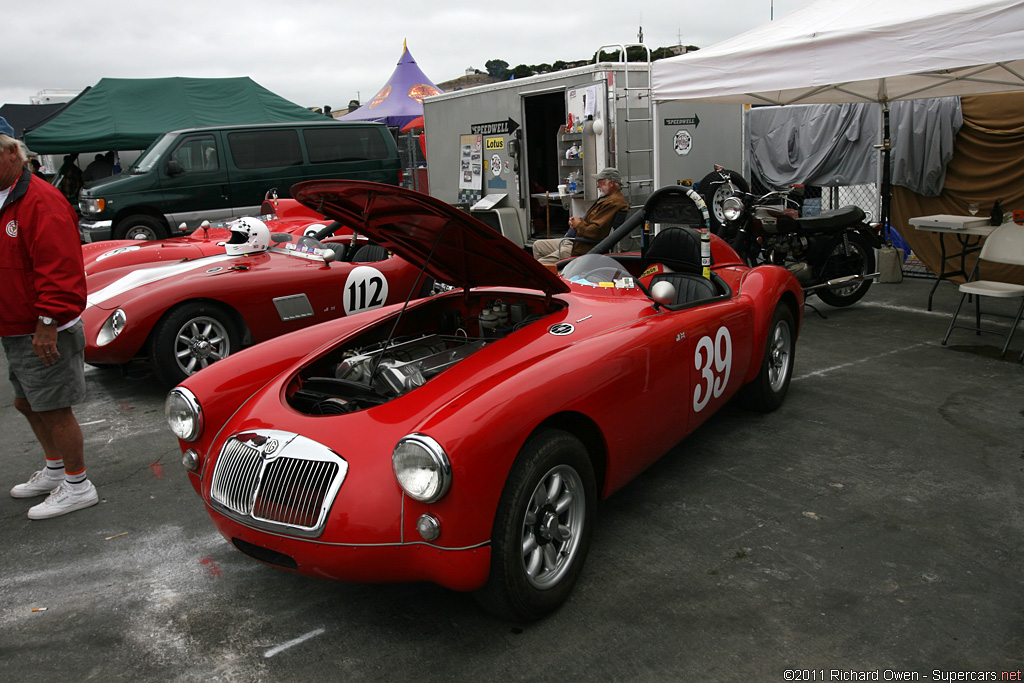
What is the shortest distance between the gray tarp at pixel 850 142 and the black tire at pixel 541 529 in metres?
8.73

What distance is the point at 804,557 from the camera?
10.3 ft

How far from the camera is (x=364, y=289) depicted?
6.63 metres

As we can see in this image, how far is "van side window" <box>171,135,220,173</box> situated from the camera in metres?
12.6

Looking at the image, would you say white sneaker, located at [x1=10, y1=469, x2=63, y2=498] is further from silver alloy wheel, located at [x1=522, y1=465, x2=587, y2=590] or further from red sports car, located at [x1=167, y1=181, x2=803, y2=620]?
silver alloy wheel, located at [x1=522, y1=465, x2=587, y2=590]

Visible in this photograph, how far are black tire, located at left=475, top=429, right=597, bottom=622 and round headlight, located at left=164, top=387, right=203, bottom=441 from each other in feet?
4.93

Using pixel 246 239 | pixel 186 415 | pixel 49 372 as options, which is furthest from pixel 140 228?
pixel 186 415

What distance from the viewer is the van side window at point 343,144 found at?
1347cm

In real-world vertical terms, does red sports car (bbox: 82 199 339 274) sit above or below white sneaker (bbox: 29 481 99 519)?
above

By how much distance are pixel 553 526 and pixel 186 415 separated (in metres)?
1.70

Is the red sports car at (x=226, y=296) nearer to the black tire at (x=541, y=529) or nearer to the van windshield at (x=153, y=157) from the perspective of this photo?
the black tire at (x=541, y=529)

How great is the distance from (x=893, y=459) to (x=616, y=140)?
250 inches

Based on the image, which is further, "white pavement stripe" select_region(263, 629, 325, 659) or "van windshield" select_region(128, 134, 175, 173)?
"van windshield" select_region(128, 134, 175, 173)

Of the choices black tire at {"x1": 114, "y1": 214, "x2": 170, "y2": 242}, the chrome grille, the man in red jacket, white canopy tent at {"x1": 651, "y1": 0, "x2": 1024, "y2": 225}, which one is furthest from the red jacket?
black tire at {"x1": 114, "y1": 214, "x2": 170, "y2": 242}

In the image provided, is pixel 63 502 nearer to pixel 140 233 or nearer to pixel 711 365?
pixel 711 365
